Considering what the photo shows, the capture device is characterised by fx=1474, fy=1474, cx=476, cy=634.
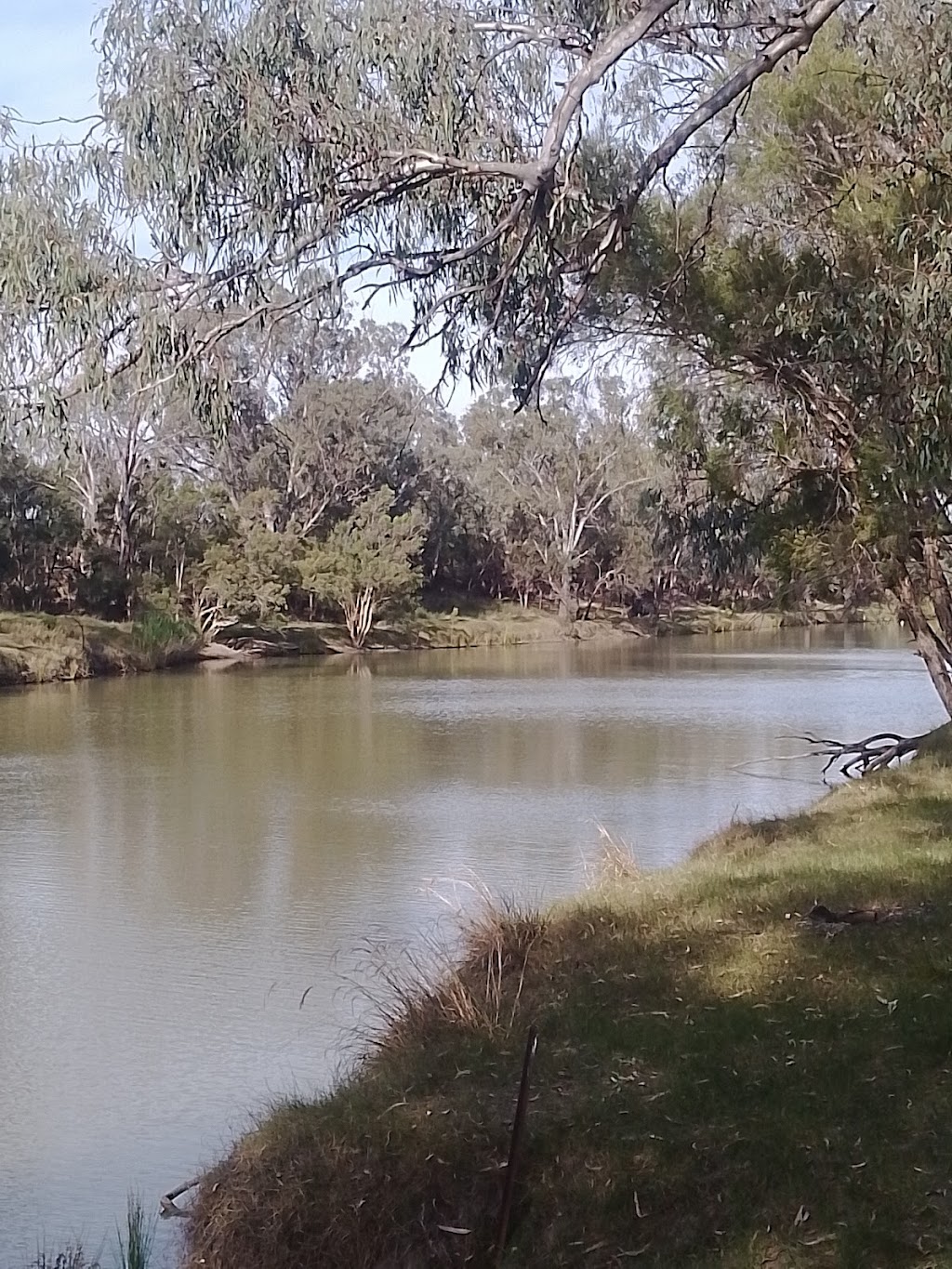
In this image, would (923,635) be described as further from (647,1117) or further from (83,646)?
(83,646)

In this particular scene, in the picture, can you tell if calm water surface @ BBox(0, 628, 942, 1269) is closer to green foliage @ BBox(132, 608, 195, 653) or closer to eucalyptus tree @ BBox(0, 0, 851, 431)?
eucalyptus tree @ BBox(0, 0, 851, 431)

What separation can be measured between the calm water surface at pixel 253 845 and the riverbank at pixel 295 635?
1.65m

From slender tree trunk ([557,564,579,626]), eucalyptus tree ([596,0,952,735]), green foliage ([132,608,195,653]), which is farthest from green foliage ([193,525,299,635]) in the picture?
eucalyptus tree ([596,0,952,735])

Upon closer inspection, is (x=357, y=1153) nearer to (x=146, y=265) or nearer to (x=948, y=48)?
(x=146, y=265)

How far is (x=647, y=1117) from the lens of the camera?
2.90 m

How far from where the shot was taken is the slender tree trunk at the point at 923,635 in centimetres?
761

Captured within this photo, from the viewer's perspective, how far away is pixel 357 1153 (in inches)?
117

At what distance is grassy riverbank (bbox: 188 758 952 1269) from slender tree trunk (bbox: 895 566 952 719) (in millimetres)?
3646

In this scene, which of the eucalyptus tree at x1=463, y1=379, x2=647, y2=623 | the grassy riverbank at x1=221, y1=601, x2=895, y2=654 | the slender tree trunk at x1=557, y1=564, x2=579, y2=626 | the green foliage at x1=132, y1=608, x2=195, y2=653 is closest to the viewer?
the green foliage at x1=132, y1=608, x2=195, y2=653

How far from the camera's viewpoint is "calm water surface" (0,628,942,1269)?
4.24 meters

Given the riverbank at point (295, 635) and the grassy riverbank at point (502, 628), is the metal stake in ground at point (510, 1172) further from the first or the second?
the grassy riverbank at point (502, 628)

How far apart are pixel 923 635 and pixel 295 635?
63.3 ft

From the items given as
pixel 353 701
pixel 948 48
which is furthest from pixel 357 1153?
pixel 353 701

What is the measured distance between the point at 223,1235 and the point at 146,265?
3062mm
